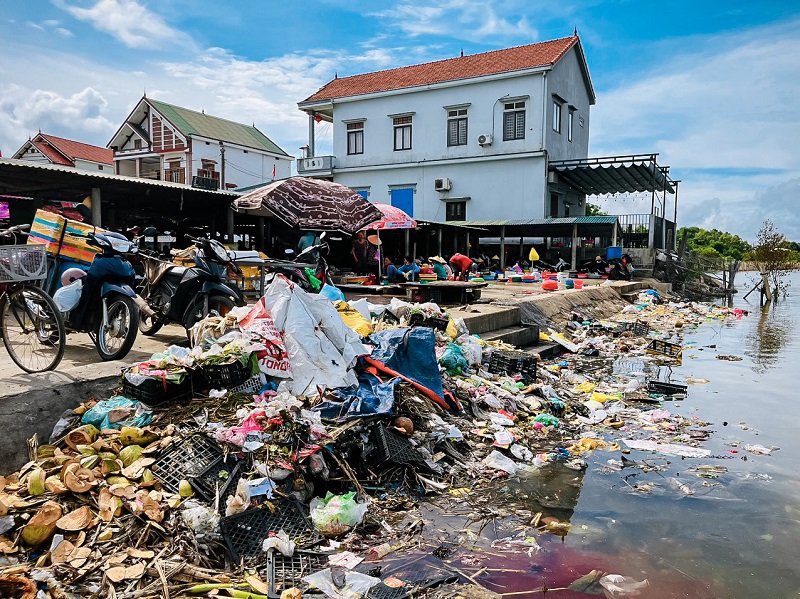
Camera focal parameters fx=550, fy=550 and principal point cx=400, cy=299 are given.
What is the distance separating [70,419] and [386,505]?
2.18 metres

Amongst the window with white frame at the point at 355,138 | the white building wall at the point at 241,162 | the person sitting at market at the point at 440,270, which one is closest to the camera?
the person sitting at market at the point at 440,270

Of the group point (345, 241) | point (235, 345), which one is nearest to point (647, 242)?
point (345, 241)

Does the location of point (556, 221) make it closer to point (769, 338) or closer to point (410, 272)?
point (410, 272)

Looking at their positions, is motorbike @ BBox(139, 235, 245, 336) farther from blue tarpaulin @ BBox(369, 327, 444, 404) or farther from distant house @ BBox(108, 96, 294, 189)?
distant house @ BBox(108, 96, 294, 189)

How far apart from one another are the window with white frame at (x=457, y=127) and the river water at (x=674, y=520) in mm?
19810

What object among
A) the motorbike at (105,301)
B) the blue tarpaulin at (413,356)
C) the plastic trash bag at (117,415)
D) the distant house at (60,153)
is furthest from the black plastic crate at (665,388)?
the distant house at (60,153)

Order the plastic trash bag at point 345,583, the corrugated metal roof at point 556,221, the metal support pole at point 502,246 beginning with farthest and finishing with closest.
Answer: the metal support pole at point 502,246 < the corrugated metal roof at point 556,221 < the plastic trash bag at point 345,583

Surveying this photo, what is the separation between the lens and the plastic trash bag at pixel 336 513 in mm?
3133

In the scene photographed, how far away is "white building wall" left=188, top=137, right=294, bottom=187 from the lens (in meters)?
26.0

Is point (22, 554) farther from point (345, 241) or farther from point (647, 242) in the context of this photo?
point (647, 242)

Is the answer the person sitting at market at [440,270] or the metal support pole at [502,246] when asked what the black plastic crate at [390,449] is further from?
the metal support pole at [502,246]

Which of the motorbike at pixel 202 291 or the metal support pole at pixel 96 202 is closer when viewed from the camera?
the motorbike at pixel 202 291

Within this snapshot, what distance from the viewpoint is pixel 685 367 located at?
8.44 meters

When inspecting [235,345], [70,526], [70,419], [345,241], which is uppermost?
[345,241]
